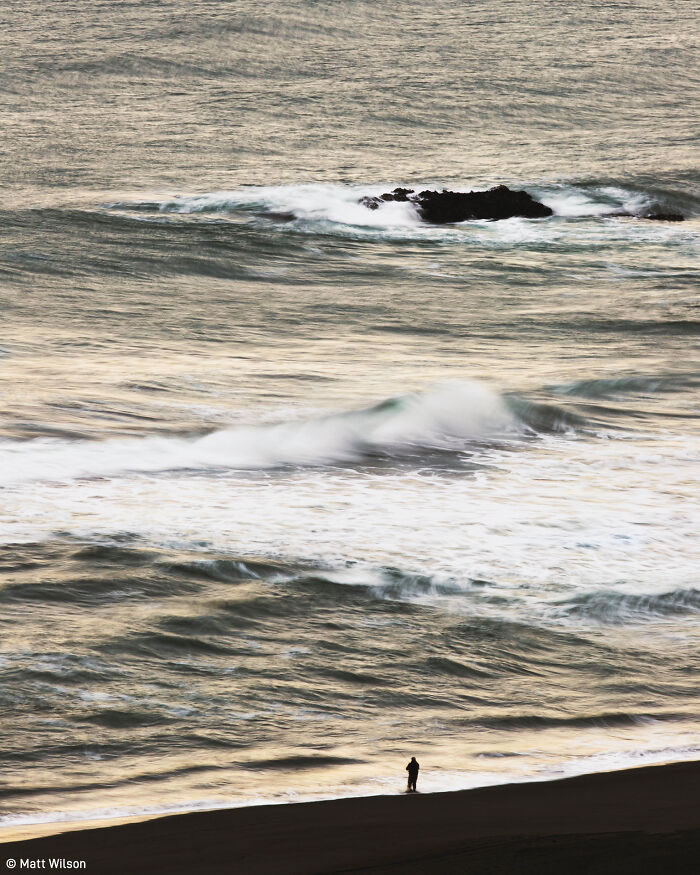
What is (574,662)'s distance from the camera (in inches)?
259

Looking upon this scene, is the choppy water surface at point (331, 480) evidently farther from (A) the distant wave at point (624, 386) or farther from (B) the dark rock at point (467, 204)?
(B) the dark rock at point (467, 204)

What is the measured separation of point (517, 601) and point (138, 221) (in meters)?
16.9

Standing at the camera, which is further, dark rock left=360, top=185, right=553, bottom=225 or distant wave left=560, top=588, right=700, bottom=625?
dark rock left=360, top=185, right=553, bottom=225

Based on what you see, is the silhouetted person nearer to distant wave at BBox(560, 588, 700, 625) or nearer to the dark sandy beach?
the dark sandy beach

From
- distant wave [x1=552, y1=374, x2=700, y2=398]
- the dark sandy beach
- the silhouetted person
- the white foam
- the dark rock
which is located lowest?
the dark sandy beach

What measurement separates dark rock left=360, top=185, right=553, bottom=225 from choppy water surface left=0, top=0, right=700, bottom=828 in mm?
412

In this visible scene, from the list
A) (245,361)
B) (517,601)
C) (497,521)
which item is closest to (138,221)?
(245,361)

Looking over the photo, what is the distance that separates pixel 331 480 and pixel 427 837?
554 centimetres

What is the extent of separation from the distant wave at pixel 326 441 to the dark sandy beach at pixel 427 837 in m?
4.99

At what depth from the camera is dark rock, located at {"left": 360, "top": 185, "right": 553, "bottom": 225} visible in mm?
24703

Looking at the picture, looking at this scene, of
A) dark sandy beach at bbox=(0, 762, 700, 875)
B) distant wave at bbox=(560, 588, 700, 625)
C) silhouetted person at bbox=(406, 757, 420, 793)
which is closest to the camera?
dark sandy beach at bbox=(0, 762, 700, 875)

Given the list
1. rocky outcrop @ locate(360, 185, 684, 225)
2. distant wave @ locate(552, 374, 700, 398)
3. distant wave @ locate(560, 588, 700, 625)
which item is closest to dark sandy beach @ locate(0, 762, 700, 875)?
distant wave @ locate(560, 588, 700, 625)

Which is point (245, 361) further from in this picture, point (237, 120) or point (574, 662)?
point (237, 120)

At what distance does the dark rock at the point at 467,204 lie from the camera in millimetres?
24703
